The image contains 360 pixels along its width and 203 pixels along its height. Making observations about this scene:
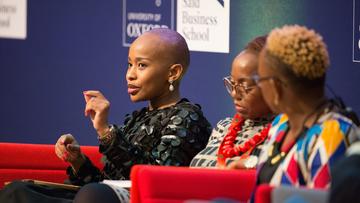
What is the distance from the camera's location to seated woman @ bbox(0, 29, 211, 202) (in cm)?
272

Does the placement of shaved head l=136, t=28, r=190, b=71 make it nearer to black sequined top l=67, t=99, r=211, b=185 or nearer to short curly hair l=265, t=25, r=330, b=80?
black sequined top l=67, t=99, r=211, b=185

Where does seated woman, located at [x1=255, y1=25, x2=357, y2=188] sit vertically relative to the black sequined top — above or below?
above

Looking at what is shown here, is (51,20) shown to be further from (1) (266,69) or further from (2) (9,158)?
(1) (266,69)

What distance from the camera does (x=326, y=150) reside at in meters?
1.88

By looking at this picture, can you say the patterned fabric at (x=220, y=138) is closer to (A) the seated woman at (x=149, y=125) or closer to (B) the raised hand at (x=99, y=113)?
(A) the seated woman at (x=149, y=125)

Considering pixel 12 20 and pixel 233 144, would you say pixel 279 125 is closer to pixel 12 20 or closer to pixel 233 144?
pixel 233 144

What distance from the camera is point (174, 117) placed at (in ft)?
9.41

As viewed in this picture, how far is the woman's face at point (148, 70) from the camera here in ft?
9.80

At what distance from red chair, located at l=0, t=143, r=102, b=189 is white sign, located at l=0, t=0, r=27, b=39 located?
2.74 ft

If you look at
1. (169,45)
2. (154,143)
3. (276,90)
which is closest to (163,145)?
(154,143)

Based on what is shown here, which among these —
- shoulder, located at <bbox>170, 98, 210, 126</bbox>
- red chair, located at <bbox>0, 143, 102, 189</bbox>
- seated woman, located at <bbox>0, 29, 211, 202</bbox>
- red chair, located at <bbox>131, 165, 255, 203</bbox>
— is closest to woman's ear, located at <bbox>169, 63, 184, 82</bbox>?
seated woman, located at <bbox>0, 29, 211, 202</bbox>

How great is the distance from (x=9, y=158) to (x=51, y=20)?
3.31 ft

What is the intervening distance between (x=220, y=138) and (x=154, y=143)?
0.28 metres

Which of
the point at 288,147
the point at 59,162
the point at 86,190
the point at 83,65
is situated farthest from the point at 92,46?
the point at 288,147
